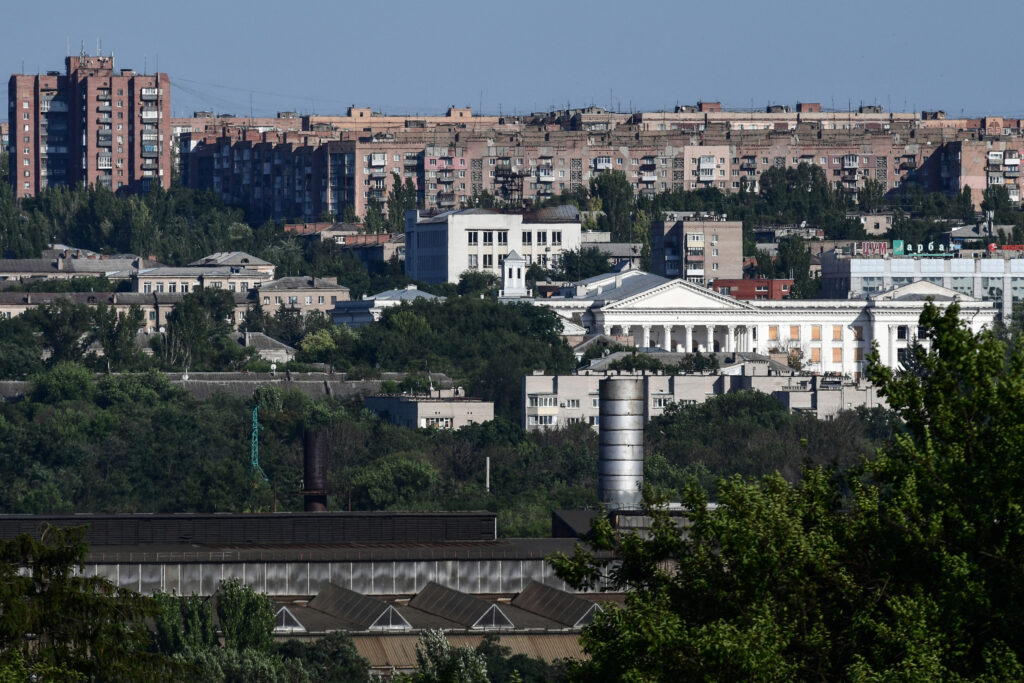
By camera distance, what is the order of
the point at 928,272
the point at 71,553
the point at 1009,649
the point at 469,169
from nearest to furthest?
1. the point at 1009,649
2. the point at 71,553
3. the point at 928,272
4. the point at 469,169

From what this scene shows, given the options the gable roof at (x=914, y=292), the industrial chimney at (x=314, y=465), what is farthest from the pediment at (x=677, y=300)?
the industrial chimney at (x=314, y=465)

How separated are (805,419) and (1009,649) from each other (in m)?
72.8

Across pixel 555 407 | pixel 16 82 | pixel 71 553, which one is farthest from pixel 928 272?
pixel 71 553

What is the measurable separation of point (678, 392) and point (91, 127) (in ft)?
216

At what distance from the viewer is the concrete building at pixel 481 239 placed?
134 meters

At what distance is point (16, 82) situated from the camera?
534 ft

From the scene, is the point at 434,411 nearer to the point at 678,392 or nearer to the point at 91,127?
the point at 678,392

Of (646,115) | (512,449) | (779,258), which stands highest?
(646,115)

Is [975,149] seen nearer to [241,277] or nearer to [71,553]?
[241,277]

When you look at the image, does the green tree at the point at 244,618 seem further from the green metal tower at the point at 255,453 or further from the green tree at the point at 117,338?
the green tree at the point at 117,338

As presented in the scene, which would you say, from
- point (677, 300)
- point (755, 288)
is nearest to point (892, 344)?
point (677, 300)

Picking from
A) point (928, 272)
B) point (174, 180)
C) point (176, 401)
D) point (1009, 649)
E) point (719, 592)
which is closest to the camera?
point (1009, 649)

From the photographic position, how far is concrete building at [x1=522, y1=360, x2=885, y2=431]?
9881cm

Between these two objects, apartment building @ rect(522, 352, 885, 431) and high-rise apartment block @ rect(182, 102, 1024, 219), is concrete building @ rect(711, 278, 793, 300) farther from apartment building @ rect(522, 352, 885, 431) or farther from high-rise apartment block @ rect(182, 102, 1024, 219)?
apartment building @ rect(522, 352, 885, 431)
